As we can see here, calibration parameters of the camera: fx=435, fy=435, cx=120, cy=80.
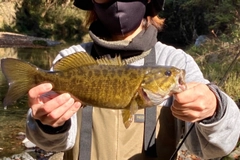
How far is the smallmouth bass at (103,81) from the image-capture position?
2254 millimetres

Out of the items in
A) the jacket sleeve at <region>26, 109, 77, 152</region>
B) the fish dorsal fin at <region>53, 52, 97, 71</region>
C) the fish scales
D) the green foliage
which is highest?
the fish dorsal fin at <region>53, 52, 97, 71</region>

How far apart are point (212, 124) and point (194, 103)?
32cm

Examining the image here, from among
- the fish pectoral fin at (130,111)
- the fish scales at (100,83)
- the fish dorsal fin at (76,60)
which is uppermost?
the fish dorsal fin at (76,60)

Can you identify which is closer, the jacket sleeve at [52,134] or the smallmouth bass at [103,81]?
the smallmouth bass at [103,81]

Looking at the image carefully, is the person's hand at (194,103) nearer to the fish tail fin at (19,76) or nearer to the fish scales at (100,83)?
the fish scales at (100,83)

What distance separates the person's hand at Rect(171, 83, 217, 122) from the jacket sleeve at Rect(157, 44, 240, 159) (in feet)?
0.28

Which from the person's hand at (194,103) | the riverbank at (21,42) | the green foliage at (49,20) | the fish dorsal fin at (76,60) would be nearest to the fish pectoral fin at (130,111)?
the person's hand at (194,103)

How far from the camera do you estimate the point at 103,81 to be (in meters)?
2.31

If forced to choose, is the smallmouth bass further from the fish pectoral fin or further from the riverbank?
the riverbank

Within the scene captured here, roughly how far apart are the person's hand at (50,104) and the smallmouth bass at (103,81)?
6 centimetres

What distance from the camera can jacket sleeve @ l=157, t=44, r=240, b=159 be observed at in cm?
254

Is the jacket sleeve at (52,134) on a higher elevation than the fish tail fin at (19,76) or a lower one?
lower

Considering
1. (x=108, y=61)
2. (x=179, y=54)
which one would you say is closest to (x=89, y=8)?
(x=179, y=54)

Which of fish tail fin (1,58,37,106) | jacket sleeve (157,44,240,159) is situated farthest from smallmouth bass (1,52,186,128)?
jacket sleeve (157,44,240,159)
